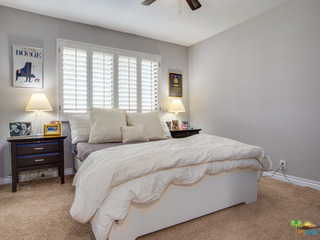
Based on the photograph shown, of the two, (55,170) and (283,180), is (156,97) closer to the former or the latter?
(55,170)

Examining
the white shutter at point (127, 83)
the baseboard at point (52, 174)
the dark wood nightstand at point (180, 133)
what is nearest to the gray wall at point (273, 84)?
the dark wood nightstand at point (180, 133)

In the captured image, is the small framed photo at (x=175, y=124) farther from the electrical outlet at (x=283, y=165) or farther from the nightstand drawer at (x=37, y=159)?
the nightstand drawer at (x=37, y=159)

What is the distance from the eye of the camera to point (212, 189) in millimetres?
1859

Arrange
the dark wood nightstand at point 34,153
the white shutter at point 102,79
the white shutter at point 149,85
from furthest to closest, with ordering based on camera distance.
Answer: the white shutter at point 149,85, the white shutter at point 102,79, the dark wood nightstand at point 34,153

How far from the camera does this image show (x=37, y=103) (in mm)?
2797

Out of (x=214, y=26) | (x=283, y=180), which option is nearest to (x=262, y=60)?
(x=214, y=26)

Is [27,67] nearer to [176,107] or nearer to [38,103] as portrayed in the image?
[38,103]

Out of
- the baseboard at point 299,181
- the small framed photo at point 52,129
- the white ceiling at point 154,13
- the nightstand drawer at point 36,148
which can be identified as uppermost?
the white ceiling at point 154,13

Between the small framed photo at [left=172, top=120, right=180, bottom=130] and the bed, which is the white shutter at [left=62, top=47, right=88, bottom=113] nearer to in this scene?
the bed

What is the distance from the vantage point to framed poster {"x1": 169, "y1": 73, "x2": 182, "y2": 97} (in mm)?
4375

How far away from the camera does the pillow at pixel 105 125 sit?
2699mm

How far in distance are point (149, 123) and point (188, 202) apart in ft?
5.18

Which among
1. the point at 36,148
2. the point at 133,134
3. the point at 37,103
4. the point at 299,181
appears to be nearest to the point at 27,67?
the point at 37,103

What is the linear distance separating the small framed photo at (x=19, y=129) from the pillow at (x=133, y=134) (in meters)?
1.37
